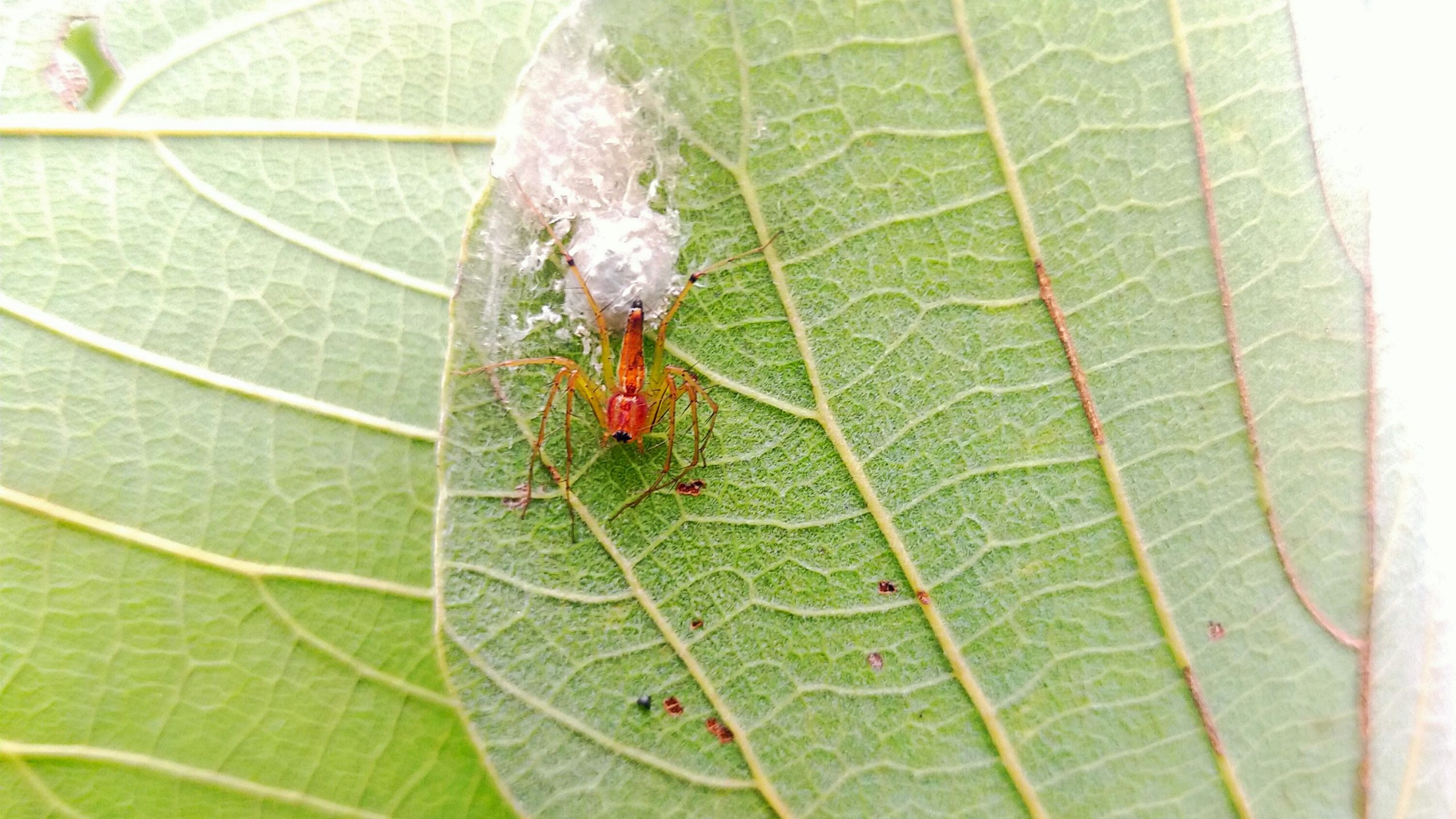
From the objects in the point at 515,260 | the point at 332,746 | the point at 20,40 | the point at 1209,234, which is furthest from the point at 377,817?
the point at 1209,234

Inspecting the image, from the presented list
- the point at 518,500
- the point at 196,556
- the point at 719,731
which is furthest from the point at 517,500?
the point at 196,556

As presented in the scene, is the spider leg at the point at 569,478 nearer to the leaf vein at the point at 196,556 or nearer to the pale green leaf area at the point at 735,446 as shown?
the pale green leaf area at the point at 735,446

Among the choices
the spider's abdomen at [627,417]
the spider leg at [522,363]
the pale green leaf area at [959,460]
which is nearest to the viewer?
the pale green leaf area at [959,460]

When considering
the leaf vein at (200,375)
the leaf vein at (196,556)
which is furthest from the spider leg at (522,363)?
the leaf vein at (196,556)

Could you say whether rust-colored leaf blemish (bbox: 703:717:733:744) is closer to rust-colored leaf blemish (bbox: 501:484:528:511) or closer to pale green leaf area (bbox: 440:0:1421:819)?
pale green leaf area (bbox: 440:0:1421:819)

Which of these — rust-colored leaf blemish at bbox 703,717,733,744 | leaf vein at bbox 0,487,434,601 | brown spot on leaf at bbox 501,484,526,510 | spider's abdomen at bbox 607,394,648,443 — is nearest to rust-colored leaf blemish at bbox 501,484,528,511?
brown spot on leaf at bbox 501,484,526,510

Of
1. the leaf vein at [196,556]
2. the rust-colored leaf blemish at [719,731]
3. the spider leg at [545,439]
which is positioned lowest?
the rust-colored leaf blemish at [719,731]

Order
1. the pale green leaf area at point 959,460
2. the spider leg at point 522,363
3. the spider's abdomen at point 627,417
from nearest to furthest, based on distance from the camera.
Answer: the pale green leaf area at point 959,460, the spider leg at point 522,363, the spider's abdomen at point 627,417
